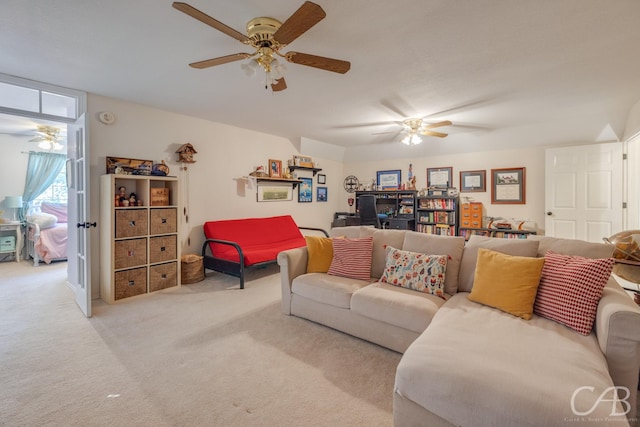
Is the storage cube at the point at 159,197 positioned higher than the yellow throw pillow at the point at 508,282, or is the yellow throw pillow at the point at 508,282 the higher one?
the storage cube at the point at 159,197

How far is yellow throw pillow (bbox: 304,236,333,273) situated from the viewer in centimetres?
286

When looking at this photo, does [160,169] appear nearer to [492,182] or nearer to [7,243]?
[7,243]

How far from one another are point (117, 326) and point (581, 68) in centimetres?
475

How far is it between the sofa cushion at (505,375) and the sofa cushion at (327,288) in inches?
34.3

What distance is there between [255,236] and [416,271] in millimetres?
2881

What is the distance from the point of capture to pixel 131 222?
3.19m

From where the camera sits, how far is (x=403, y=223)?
5672mm

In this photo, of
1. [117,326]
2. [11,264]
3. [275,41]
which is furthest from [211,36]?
[11,264]

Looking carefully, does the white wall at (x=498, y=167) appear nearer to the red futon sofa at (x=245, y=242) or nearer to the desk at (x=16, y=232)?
the red futon sofa at (x=245, y=242)

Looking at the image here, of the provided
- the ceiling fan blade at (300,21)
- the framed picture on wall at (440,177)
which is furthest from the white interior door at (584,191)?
the ceiling fan blade at (300,21)

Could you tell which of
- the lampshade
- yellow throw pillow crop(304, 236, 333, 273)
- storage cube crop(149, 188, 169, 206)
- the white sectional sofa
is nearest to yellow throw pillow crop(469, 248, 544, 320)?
the white sectional sofa

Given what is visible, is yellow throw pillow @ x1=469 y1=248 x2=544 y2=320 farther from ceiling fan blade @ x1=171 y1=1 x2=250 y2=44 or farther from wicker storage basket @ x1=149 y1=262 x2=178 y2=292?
wicker storage basket @ x1=149 y1=262 x2=178 y2=292

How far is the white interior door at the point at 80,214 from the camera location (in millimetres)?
2717

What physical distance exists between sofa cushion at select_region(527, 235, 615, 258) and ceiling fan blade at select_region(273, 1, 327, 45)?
7.10 ft
